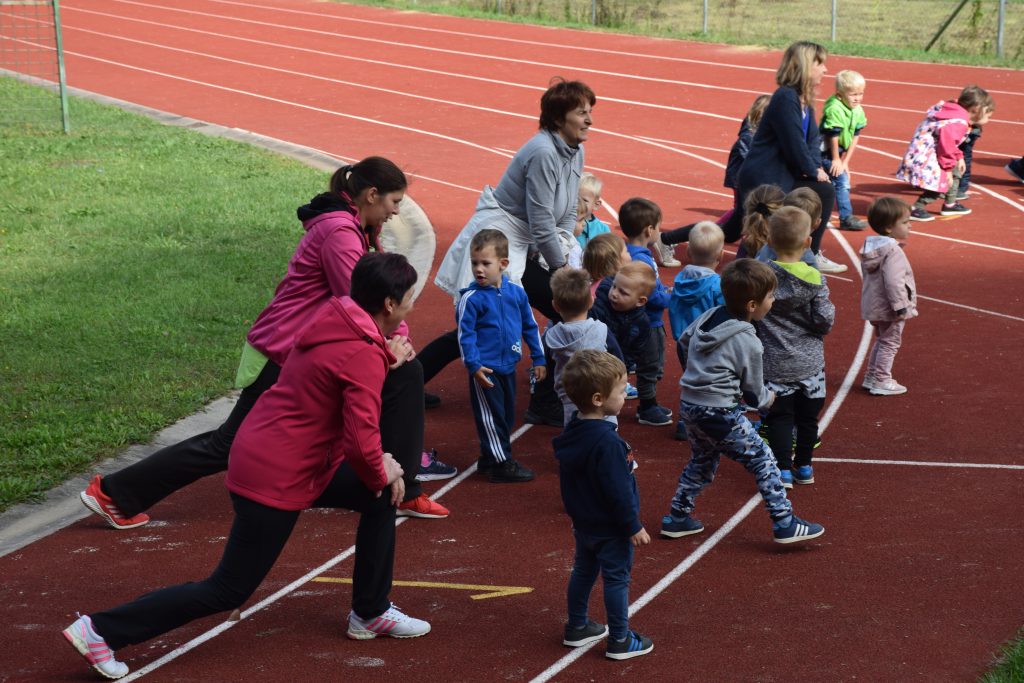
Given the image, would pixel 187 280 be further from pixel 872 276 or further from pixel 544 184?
pixel 872 276

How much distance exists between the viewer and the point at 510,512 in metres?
7.10

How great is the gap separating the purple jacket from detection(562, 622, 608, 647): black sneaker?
410 centimetres

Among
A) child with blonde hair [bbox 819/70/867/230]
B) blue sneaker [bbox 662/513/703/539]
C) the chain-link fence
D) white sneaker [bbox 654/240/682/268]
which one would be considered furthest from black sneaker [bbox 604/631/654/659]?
the chain-link fence

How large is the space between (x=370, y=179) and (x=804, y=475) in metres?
3.08

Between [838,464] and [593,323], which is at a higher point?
[593,323]

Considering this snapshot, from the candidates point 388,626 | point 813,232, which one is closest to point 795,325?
point 388,626

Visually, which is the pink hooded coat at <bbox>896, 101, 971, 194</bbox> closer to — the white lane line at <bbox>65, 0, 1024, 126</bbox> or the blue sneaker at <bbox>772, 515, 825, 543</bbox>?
the white lane line at <bbox>65, 0, 1024, 126</bbox>

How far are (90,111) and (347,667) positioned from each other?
17.8m

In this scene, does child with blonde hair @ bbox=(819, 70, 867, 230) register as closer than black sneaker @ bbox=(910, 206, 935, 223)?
Yes

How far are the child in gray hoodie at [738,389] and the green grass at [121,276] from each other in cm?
379

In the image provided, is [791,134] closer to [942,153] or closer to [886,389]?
[886,389]

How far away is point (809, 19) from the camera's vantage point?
32625 millimetres

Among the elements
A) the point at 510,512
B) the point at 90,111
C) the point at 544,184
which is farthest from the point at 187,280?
the point at 90,111

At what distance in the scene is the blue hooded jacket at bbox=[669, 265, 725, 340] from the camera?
7891 mm
